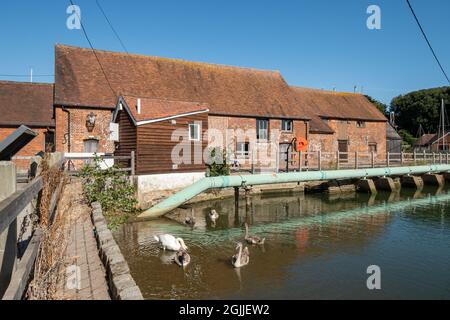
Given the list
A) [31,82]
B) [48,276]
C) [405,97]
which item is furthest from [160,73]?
[405,97]

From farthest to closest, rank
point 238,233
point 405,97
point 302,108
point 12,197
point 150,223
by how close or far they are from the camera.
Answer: point 405,97 → point 302,108 → point 150,223 → point 238,233 → point 12,197

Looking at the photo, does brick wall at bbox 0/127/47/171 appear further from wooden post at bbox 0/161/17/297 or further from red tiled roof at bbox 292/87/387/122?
red tiled roof at bbox 292/87/387/122

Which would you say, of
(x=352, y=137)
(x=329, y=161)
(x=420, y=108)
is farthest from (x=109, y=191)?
(x=420, y=108)

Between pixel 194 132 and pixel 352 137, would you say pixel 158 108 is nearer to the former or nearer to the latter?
pixel 194 132

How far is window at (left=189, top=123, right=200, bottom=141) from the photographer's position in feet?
62.8

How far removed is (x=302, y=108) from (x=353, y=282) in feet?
82.4

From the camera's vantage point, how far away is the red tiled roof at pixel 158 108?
57.9ft

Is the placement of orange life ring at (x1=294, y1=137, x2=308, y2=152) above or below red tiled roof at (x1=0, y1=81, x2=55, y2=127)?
below

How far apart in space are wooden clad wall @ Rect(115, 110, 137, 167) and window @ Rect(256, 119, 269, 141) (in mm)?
12727

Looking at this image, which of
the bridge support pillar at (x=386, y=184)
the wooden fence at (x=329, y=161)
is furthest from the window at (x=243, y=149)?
the bridge support pillar at (x=386, y=184)

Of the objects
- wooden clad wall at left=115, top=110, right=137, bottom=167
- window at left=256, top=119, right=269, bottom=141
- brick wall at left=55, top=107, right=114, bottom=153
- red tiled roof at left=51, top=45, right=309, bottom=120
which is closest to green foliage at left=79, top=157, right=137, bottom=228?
wooden clad wall at left=115, top=110, right=137, bottom=167

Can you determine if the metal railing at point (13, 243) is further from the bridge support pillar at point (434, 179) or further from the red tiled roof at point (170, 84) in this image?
the bridge support pillar at point (434, 179)

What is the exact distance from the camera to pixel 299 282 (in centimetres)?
869
